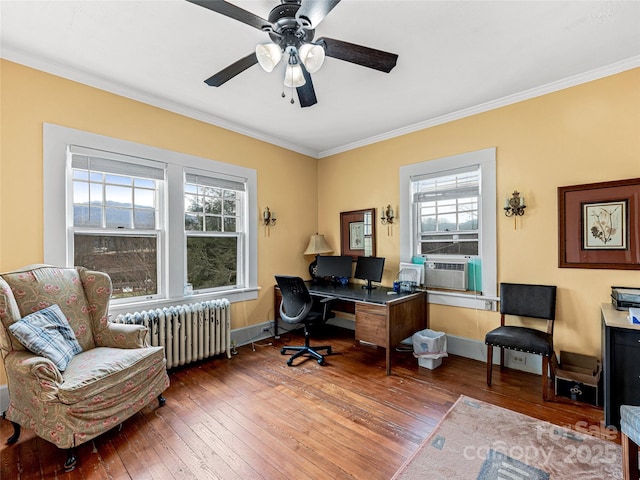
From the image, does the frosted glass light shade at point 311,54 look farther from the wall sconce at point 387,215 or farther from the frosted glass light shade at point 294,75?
the wall sconce at point 387,215

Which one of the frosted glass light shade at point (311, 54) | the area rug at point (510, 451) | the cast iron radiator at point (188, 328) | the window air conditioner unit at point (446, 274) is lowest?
the area rug at point (510, 451)

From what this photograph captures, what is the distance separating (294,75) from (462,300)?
2.83 meters

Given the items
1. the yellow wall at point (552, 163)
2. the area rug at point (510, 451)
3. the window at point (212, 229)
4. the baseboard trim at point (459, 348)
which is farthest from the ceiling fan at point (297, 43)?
the baseboard trim at point (459, 348)

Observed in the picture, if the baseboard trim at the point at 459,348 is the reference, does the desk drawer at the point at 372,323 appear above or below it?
above

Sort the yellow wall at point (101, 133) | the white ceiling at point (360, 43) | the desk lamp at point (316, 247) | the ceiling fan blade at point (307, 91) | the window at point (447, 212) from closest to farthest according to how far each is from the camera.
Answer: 1. the white ceiling at point (360, 43)
2. the ceiling fan blade at point (307, 91)
3. the yellow wall at point (101, 133)
4. the window at point (447, 212)
5. the desk lamp at point (316, 247)

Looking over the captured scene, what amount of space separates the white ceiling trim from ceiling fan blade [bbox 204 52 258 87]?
4.25 feet

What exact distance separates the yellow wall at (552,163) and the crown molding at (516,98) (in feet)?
0.15

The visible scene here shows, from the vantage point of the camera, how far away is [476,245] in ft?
10.7

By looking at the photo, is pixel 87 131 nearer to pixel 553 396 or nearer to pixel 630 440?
pixel 630 440

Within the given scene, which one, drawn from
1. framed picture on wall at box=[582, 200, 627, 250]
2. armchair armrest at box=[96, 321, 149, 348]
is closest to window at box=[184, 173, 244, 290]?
armchair armrest at box=[96, 321, 149, 348]

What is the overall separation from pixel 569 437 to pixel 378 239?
2626mm

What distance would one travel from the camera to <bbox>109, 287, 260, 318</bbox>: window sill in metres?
2.83

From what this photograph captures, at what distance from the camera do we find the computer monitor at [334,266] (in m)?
4.08

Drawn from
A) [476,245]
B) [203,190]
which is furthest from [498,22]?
[203,190]
